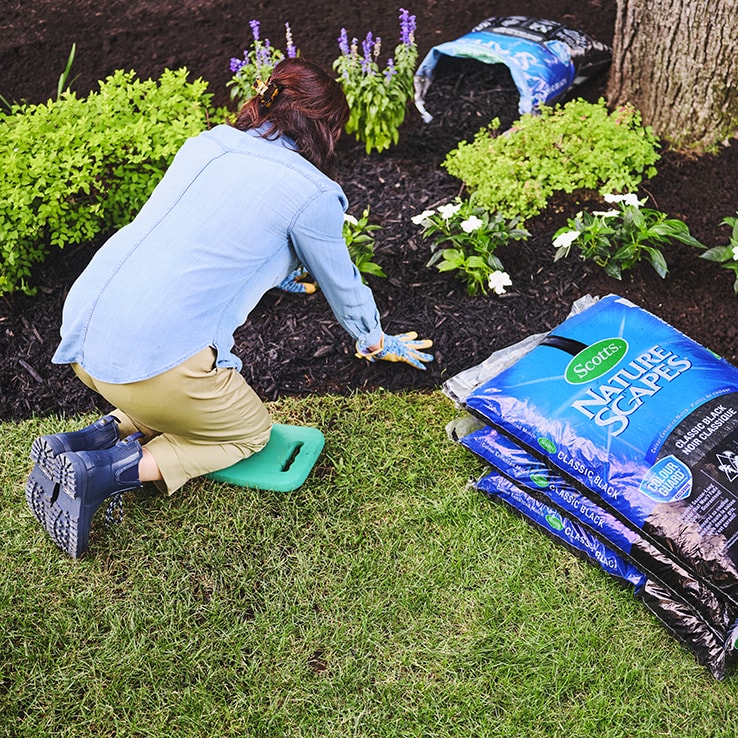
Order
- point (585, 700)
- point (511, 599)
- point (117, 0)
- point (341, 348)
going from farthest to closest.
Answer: point (117, 0) → point (341, 348) → point (511, 599) → point (585, 700)

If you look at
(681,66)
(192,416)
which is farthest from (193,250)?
(681,66)

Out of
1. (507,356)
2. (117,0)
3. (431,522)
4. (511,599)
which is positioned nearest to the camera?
(511,599)

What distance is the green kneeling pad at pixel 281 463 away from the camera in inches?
111

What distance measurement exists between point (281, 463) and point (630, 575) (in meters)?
1.28

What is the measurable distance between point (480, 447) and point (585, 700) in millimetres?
882

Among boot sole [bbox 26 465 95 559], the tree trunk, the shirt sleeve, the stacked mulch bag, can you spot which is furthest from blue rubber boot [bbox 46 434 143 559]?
the tree trunk

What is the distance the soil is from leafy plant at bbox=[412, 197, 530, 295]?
0.34ft

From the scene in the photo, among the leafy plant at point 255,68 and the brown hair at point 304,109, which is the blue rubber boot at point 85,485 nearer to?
the brown hair at point 304,109

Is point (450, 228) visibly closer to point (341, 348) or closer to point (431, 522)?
point (341, 348)

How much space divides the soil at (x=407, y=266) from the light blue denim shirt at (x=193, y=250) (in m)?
0.96

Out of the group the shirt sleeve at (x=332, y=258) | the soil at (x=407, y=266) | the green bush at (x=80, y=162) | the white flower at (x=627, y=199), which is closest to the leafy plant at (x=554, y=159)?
the soil at (x=407, y=266)

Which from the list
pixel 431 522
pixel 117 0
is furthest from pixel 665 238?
pixel 117 0

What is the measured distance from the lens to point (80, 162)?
3328 millimetres

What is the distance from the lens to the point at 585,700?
2.31 metres
